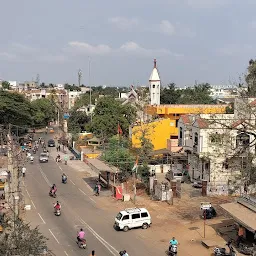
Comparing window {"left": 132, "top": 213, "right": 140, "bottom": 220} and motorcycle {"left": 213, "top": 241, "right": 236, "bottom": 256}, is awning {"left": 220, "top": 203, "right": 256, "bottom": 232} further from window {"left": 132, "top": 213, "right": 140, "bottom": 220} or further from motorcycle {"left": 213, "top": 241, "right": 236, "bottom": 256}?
window {"left": 132, "top": 213, "right": 140, "bottom": 220}

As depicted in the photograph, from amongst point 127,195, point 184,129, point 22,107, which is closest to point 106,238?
point 127,195

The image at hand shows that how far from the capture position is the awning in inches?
752

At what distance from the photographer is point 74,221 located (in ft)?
85.3

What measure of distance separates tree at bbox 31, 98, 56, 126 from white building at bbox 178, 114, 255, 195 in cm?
5726

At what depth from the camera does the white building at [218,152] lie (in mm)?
31203

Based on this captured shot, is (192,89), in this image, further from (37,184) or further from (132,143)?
(37,184)

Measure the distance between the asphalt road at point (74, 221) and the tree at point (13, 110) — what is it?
90.3 feet

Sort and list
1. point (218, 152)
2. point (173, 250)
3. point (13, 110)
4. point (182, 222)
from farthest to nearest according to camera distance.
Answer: point (13, 110) < point (218, 152) < point (182, 222) < point (173, 250)

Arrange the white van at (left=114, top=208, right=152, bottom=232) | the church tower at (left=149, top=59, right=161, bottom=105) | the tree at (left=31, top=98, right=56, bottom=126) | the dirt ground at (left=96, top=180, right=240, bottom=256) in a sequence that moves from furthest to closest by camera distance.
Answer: the tree at (left=31, top=98, right=56, bottom=126)
the church tower at (left=149, top=59, right=161, bottom=105)
the white van at (left=114, top=208, right=152, bottom=232)
the dirt ground at (left=96, top=180, right=240, bottom=256)

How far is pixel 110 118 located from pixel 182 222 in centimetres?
3440

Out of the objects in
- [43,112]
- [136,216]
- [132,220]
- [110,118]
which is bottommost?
[132,220]

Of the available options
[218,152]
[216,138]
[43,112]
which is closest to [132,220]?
[216,138]

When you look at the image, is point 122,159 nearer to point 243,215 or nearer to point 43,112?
point 243,215

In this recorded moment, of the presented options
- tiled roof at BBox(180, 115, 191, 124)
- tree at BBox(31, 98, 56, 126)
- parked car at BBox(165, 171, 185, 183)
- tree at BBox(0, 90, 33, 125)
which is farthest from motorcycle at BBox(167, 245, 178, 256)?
tree at BBox(31, 98, 56, 126)
